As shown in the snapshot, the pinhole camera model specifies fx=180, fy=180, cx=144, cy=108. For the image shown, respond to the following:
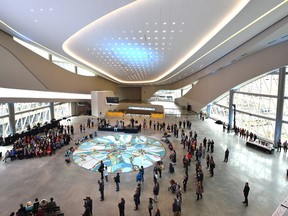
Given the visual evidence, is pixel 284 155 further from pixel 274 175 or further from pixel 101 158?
pixel 101 158

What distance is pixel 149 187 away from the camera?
8031 mm

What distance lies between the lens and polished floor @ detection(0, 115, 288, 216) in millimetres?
6590

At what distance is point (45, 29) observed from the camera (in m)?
→ 8.62

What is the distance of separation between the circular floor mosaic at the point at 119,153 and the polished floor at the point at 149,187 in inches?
29.9

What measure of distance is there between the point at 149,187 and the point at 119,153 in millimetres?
4773

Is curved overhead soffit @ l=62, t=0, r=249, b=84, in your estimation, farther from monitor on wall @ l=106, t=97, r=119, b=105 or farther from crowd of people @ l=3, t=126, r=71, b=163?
monitor on wall @ l=106, t=97, r=119, b=105

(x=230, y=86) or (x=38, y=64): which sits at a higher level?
(x=38, y=64)

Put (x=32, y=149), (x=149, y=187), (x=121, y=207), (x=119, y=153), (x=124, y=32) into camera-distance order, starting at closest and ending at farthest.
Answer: (x=121, y=207), (x=149, y=187), (x=124, y=32), (x=32, y=149), (x=119, y=153)

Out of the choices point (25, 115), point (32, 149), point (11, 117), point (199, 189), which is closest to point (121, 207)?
point (199, 189)

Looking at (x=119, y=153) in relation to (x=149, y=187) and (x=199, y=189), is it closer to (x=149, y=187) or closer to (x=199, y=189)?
(x=149, y=187)

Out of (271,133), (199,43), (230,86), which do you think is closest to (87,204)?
(199,43)

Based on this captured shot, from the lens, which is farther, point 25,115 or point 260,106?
point 25,115

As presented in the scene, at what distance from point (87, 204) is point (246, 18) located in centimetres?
946

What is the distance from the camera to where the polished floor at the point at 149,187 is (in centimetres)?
659
